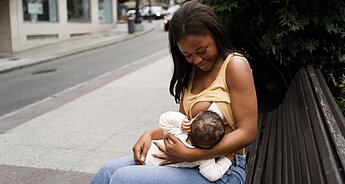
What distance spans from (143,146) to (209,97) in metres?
0.55

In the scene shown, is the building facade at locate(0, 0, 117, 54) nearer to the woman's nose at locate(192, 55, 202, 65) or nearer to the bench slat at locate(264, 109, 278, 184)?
the bench slat at locate(264, 109, 278, 184)

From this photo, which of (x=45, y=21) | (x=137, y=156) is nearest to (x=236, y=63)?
(x=137, y=156)

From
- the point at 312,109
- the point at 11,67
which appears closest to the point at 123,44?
the point at 11,67

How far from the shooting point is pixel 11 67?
1395 centimetres

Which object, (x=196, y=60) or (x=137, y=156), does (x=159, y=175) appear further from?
(x=196, y=60)

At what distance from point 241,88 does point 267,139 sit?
1.85 m

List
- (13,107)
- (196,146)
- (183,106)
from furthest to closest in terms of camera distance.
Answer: (13,107) → (183,106) → (196,146)

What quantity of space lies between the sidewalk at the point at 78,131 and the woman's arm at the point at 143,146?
1764 mm

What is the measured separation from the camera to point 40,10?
2042 centimetres

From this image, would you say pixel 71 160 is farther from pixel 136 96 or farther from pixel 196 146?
pixel 136 96

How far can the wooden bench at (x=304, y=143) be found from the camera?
2.21m

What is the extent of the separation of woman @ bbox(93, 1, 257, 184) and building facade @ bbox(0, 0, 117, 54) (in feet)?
54.9

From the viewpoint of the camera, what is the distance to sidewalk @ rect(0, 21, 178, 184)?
4547 mm

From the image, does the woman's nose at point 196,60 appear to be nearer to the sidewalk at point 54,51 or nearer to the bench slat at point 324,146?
the bench slat at point 324,146
